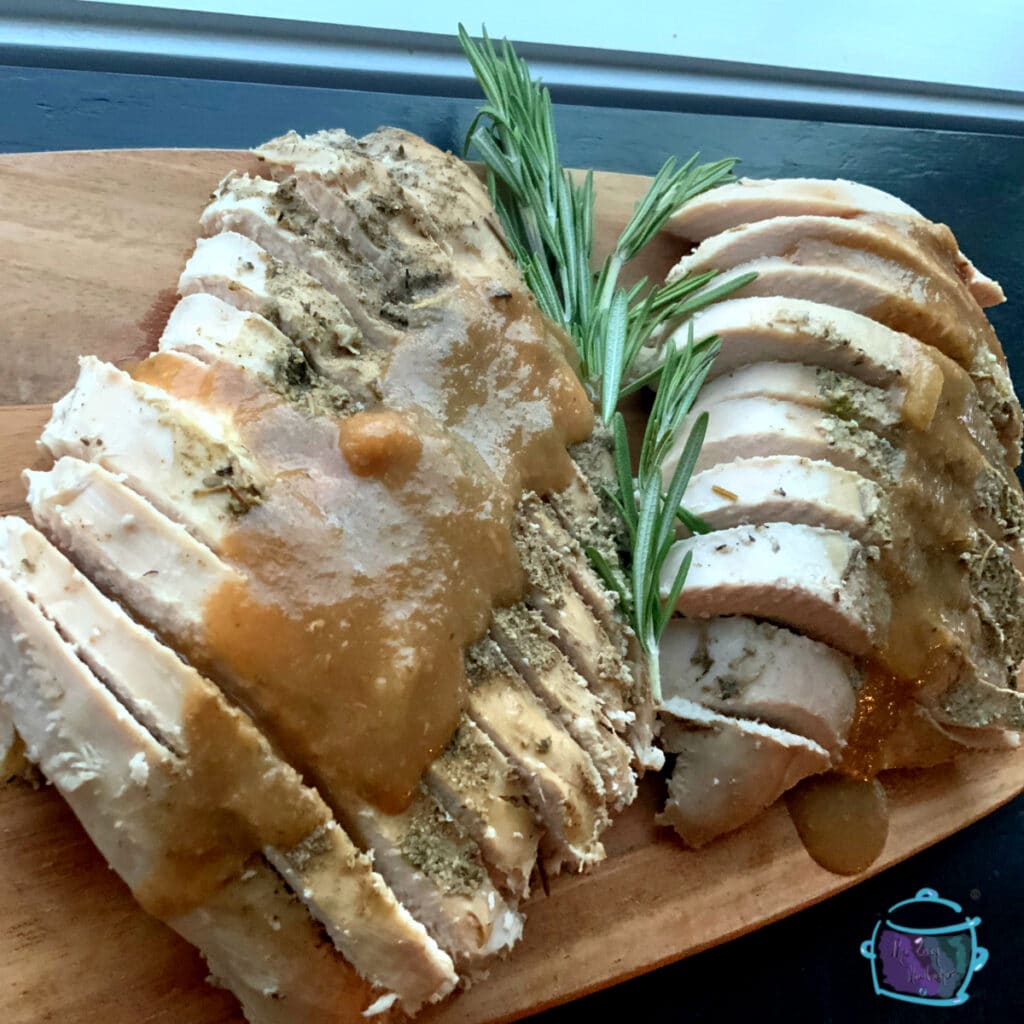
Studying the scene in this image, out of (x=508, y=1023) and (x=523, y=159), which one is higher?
(x=523, y=159)

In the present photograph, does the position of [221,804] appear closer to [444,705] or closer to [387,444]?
[444,705]

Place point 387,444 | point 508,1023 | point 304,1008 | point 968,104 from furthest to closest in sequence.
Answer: point 968,104
point 508,1023
point 387,444
point 304,1008

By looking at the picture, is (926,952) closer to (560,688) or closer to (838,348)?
(560,688)

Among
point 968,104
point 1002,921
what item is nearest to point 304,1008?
point 1002,921

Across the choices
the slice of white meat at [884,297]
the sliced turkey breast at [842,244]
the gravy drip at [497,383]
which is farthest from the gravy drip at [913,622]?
the gravy drip at [497,383]

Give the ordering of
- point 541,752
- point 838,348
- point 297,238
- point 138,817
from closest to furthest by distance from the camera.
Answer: point 138,817 < point 541,752 < point 297,238 < point 838,348

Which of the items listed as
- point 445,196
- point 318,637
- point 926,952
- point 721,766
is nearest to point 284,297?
point 445,196

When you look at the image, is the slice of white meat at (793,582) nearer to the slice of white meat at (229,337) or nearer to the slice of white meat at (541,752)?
the slice of white meat at (541,752)
